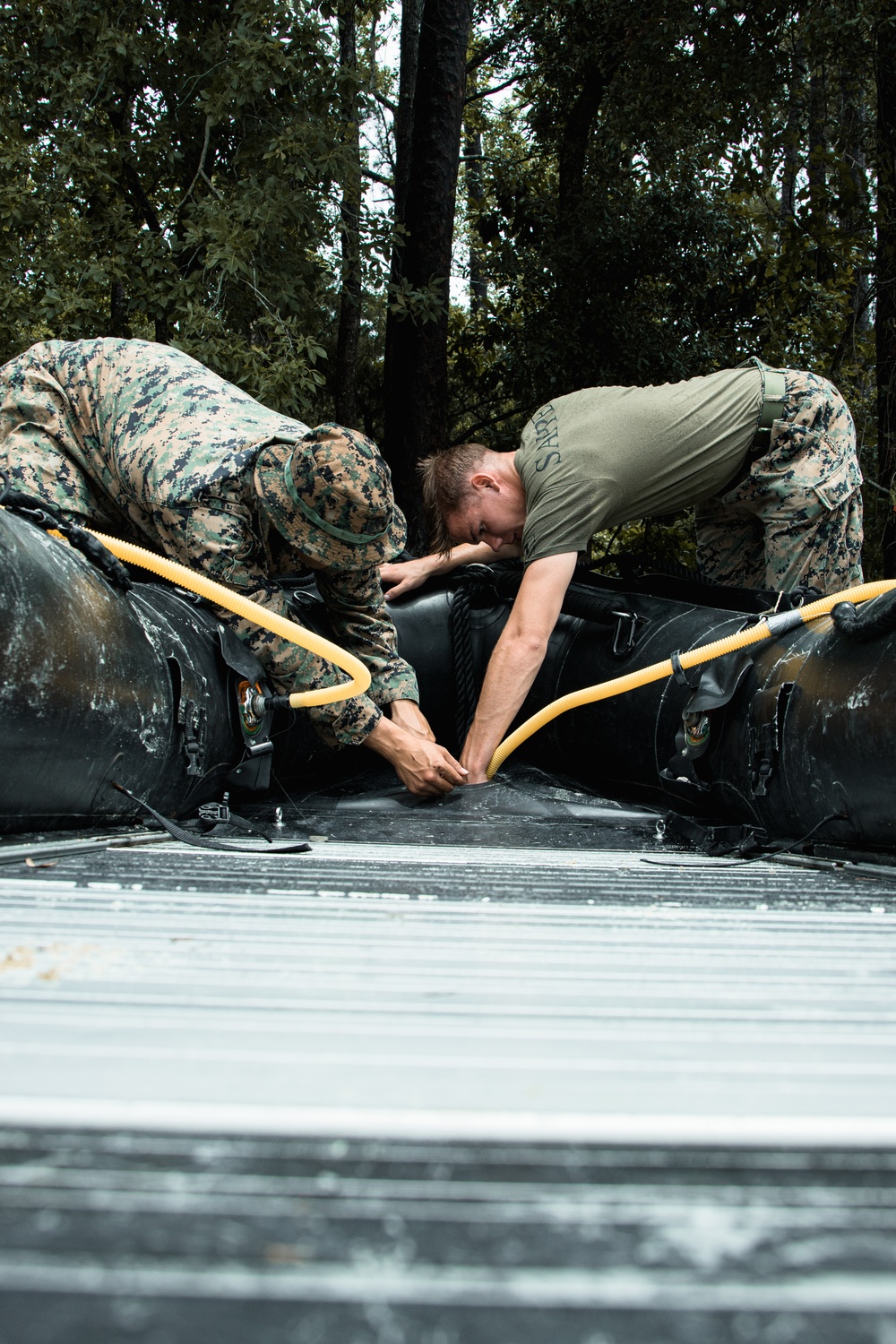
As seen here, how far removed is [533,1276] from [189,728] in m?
2.03

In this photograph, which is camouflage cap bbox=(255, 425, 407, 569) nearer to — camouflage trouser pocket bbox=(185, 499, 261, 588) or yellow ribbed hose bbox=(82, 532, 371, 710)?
camouflage trouser pocket bbox=(185, 499, 261, 588)

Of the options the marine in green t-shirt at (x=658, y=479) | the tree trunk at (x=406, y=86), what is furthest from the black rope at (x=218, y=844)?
the tree trunk at (x=406, y=86)

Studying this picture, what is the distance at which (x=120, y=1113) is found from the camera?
0.53 metres

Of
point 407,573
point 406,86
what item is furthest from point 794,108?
point 407,573

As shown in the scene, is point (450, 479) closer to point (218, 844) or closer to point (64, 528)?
point (64, 528)

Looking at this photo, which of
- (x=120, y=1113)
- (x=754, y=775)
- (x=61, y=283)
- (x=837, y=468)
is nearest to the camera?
(x=120, y=1113)

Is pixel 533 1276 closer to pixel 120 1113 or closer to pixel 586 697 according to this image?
pixel 120 1113

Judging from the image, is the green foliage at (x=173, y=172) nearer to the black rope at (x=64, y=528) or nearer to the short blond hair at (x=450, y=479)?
the short blond hair at (x=450, y=479)

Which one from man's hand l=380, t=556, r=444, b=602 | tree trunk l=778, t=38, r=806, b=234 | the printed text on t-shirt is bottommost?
man's hand l=380, t=556, r=444, b=602

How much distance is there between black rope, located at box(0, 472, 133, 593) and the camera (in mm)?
1976

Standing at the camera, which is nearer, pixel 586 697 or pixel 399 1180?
pixel 399 1180

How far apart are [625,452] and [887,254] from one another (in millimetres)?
3574

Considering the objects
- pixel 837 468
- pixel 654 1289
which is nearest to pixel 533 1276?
pixel 654 1289

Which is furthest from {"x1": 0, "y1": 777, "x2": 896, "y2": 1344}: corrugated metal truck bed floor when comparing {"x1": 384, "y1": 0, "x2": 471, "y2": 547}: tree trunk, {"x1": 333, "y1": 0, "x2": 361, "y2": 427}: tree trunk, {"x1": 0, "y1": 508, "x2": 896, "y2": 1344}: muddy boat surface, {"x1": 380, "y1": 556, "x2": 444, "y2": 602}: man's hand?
{"x1": 384, "y1": 0, "x2": 471, "y2": 547}: tree trunk
